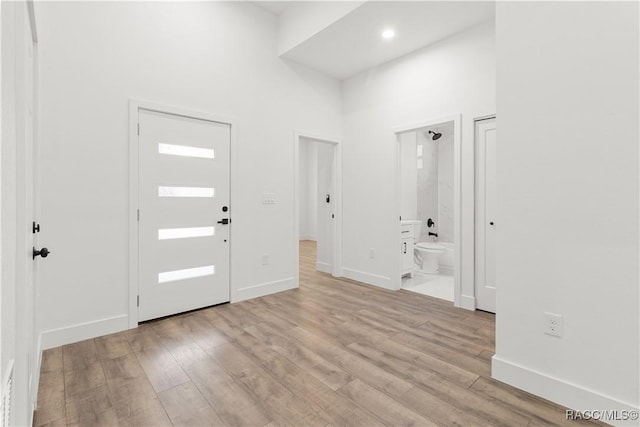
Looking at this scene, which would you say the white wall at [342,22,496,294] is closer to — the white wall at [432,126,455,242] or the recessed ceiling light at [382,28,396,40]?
the recessed ceiling light at [382,28,396,40]

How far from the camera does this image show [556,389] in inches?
67.9

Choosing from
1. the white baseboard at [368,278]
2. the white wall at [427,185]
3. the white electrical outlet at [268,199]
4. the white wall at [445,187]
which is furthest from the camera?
the white wall at [427,185]

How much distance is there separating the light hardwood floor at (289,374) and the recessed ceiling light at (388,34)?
2925mm

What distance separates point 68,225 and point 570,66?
3552 mm

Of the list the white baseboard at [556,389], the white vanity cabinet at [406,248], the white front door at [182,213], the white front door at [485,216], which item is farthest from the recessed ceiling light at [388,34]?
the white baseboard at [556,389]

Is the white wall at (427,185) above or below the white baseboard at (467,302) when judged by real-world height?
above

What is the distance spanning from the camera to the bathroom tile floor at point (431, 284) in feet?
12.7

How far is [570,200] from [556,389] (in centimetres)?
105

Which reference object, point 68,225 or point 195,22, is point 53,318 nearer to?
point 68,225

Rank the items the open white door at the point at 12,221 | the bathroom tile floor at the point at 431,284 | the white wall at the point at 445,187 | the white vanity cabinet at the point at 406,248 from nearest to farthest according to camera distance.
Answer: the open white door at the point at 12,221 < the bathroom tile floor at the point at 431,284 < the white vanity cabinet at the point at 406,248 < the white wall at the point at 445,187

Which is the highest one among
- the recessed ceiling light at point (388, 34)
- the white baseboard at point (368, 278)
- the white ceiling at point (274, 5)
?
the white ceiling at point (274, 5)

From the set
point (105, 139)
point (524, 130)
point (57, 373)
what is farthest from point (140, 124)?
point (524, 130)

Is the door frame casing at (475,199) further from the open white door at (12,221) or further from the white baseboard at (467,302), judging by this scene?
the open white door at (12,221)

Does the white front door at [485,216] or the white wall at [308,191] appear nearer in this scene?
the white front door at [485,216]
